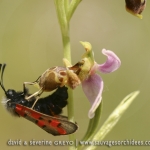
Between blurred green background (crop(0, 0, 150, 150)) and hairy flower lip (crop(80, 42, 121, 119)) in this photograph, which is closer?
hairy flower lip (crop(80, 42, 121, 119))

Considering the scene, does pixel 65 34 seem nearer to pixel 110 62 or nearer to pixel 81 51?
pixel 110 62

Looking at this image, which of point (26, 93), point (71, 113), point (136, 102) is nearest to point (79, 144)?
point (71, 113)

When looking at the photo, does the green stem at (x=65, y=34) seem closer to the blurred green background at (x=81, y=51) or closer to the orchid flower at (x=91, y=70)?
the orchid flower at (x=91, y=70)

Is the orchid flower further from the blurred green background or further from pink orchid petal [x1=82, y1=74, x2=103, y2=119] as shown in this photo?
the blurred green background

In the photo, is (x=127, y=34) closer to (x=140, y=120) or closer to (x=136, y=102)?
(x=136, y=102)

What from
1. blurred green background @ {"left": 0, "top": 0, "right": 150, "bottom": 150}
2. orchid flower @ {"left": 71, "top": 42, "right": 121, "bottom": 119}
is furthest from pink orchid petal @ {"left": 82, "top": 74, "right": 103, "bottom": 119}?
blurred green background @ {"left": 0, "top": 0, "right": 150, "bottom": 150}

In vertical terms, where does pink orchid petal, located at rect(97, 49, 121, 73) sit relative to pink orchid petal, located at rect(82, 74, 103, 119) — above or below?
above

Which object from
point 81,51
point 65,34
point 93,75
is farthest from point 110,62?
point 81,51
